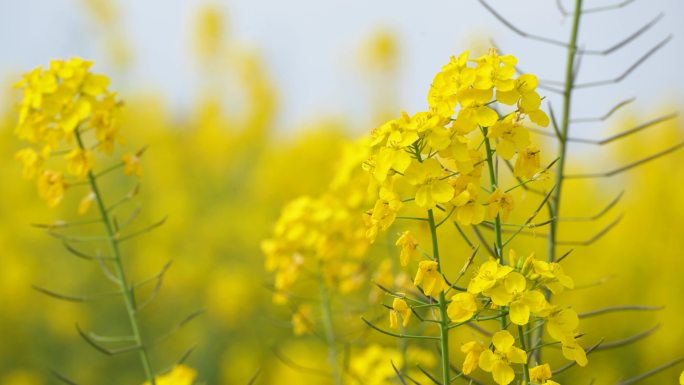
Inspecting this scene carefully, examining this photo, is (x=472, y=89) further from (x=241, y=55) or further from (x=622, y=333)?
(x=241, y=55)

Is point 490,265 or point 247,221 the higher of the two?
point 490,265

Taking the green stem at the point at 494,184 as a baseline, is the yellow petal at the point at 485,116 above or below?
above

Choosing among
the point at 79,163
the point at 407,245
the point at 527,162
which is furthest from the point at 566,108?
the point at 79,163

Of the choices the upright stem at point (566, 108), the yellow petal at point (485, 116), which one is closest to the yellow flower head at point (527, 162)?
the yellow petal at point (485, 116)

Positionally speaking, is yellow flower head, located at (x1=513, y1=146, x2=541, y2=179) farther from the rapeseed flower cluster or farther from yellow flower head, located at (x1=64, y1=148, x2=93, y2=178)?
yellow flower head, located at (x1=64, y1=148, x2=93, y2=178)

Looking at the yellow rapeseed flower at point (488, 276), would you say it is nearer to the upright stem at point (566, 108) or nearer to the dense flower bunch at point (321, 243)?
the upright stem at point (566, 108)

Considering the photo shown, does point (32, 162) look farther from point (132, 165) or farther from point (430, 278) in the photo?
point (430, 278)

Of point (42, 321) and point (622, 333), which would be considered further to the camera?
point (42, 321)

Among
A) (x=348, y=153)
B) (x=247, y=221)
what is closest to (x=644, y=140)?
(x=247, y=221)
